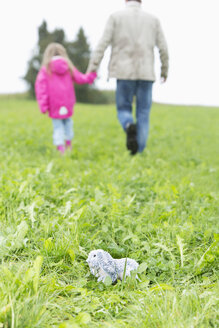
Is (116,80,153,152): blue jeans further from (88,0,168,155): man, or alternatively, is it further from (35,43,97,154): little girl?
(35,43,97,154): little girl

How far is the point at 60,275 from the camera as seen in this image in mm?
2000

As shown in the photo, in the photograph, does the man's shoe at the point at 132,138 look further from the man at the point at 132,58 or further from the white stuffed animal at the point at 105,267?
the white stuffed animal at the point at 105,267

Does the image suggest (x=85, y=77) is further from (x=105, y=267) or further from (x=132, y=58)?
(x=105, y=267)

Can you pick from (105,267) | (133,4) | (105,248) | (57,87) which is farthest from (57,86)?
(105,267)

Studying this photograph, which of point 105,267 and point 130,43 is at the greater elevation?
point 130,43

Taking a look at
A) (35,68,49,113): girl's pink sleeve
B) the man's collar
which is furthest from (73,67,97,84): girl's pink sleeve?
the man's collar

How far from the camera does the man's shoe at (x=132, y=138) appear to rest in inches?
210

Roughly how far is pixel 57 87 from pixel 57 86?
18 mm

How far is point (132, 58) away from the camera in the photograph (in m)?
5.65

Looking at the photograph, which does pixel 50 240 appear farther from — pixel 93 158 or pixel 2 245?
pixel 93 158

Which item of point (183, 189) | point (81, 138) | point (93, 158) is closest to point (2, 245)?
point (183, 189)

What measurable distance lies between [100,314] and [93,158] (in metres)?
4.21

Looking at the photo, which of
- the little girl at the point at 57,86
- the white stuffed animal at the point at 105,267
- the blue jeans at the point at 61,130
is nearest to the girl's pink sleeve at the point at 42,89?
the little girl at the point at 57,86

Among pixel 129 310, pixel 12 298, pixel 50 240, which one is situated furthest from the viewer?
pixel 50 240
